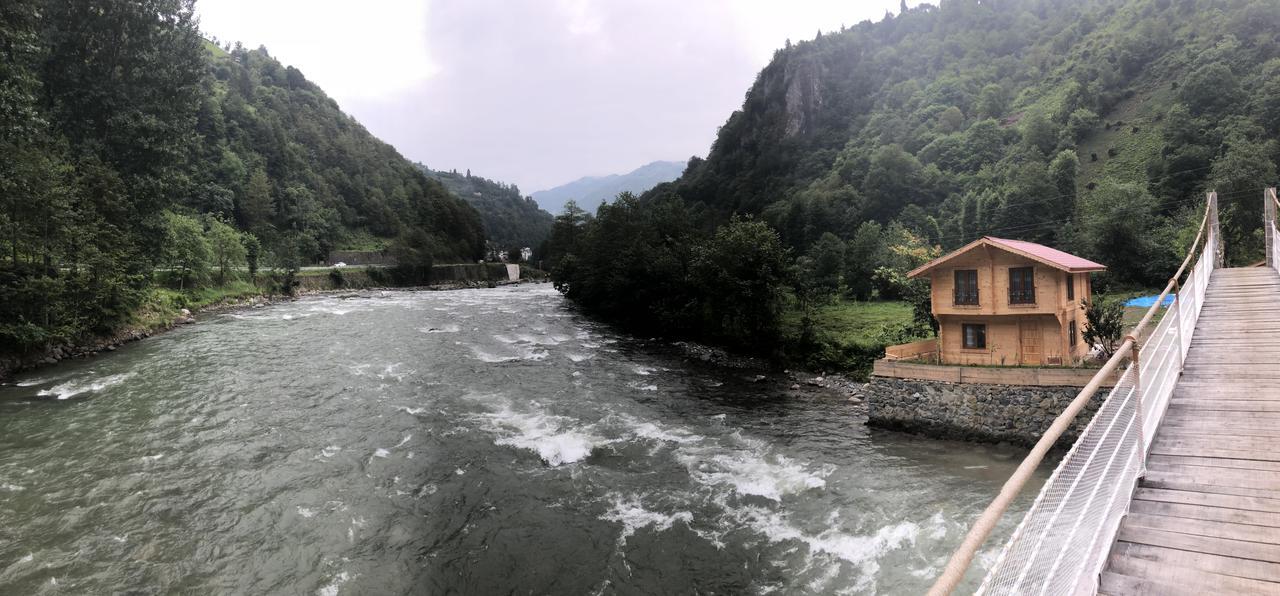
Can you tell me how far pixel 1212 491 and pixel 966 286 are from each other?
58.9 ft

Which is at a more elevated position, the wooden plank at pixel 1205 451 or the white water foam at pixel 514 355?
the wooden plank at pixel 1205 451

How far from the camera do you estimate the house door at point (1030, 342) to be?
64.0 ft

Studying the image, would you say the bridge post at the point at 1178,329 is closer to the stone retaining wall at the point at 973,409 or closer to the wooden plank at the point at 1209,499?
the wooden plank at the point at 1209,499

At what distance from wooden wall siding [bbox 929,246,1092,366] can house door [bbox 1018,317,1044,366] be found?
6 centimetres

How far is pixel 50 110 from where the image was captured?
32938 millimetres

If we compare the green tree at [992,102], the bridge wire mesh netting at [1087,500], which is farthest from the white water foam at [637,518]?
the green tree at [992,102]

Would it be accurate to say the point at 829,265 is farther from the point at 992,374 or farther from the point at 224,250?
the point at 224,250

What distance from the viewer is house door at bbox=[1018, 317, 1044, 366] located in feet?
64.0

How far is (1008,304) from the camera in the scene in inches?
771

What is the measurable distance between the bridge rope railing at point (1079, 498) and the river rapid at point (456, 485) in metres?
6.35

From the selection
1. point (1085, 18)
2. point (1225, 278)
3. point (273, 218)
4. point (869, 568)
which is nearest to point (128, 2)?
point (869, 568)

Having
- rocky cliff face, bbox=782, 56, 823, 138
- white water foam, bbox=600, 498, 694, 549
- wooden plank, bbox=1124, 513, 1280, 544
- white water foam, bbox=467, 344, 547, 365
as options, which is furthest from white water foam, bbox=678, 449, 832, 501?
rocky cliff face, bbox=782, 56, 823, 138

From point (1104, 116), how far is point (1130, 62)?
13.0 m

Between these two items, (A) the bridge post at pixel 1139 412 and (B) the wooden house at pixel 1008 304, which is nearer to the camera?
(A) the bridge post at pixel 1139 412
